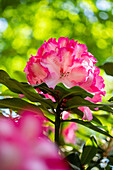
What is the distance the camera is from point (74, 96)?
47 cm

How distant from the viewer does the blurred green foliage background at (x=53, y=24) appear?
4.99 meters

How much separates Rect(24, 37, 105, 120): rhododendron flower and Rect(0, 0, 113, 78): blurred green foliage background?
14.1 ft

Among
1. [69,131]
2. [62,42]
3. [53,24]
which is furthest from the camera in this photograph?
[53,24]

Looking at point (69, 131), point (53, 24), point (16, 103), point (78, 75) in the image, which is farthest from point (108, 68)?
point (53, 24)

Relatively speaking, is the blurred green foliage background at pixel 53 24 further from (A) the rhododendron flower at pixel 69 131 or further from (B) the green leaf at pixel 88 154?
(B) the green leaf at pixel 88 154

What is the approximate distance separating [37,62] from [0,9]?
4.88 meters

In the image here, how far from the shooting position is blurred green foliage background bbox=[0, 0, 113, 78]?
4.99 meters

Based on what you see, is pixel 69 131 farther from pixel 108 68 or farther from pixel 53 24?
pixel 53 24

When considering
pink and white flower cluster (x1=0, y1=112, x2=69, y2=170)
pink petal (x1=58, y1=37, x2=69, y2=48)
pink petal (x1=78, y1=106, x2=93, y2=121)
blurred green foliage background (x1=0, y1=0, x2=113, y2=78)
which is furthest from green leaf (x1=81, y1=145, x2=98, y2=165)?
blurred green foliage background (x1=0, y1=0, x2=113, y2=78)

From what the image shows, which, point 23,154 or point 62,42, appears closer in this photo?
point 23,154

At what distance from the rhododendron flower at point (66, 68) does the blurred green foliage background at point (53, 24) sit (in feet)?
14.1

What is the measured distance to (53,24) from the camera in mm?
5414

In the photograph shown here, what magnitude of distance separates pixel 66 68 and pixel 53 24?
16.5 ft

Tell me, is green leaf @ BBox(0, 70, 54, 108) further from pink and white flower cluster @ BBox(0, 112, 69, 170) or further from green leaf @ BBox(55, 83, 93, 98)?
pink and white flower cluster @ BBox(0, 112, 69, 170)
